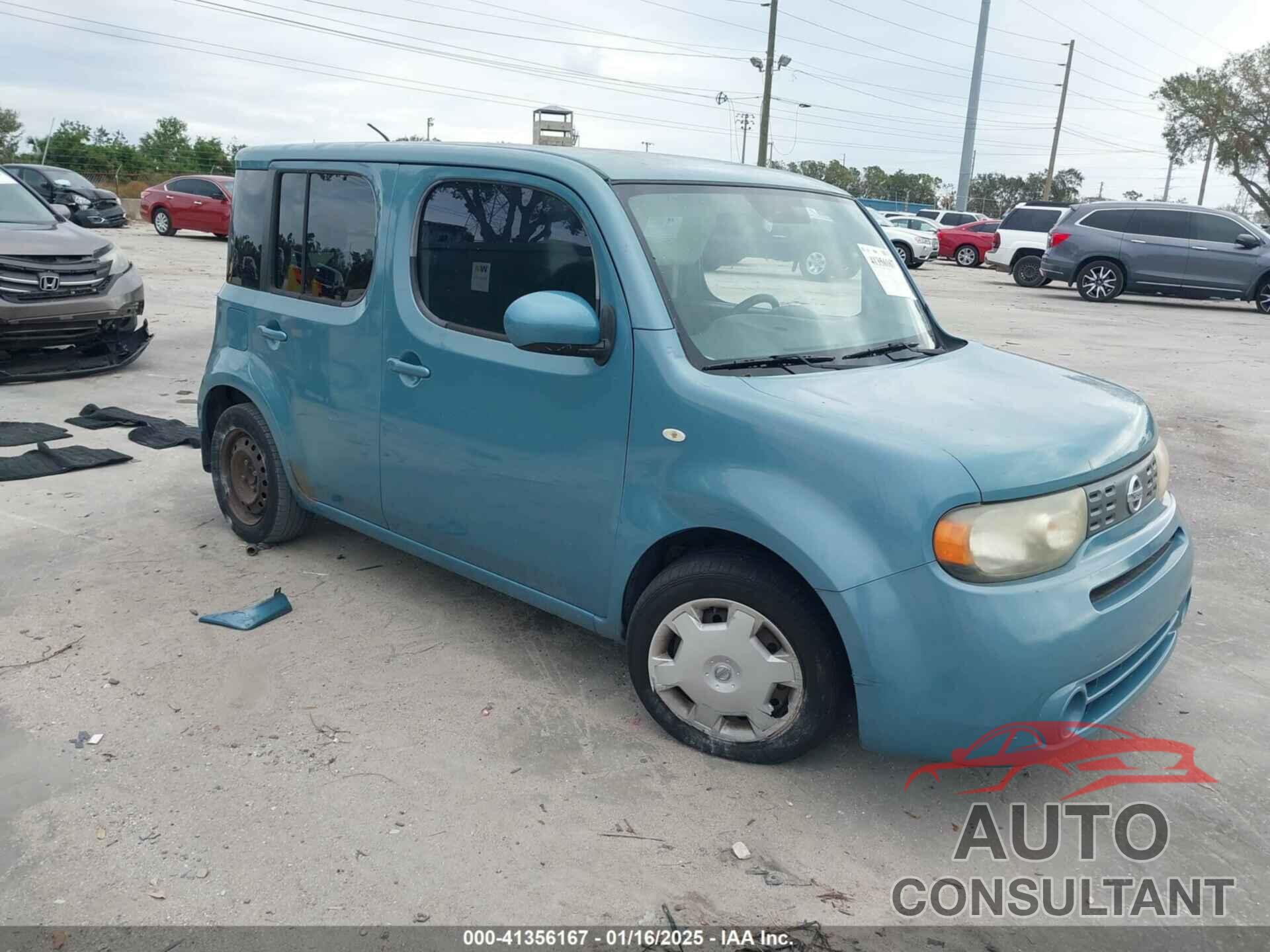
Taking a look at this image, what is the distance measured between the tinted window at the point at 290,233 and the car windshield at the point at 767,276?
1.77 metres

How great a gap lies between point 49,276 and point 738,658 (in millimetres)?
7593

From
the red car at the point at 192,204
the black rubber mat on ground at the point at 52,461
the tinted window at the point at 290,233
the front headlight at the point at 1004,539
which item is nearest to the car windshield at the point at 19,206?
the black rubber mat on ground at the point at 52,461

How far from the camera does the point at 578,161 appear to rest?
135 inches

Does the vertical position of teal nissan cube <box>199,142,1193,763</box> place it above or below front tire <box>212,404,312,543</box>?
above

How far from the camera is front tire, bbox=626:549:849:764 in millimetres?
2881

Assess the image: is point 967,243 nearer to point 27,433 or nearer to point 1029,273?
point 1029,273

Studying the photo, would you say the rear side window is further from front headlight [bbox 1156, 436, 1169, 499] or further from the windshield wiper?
front headlight [bbox 1156, 436, 1169, 499]

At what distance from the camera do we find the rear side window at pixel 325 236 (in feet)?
13.3

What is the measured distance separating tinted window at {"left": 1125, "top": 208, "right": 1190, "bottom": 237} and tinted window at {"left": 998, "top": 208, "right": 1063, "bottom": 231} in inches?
156

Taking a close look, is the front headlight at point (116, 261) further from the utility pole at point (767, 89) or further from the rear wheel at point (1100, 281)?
the utility pole at point (767, 89)

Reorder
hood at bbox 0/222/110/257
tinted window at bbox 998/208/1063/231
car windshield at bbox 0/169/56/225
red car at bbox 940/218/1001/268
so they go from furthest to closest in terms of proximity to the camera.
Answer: red car at bbox 940/218/1001/268 < tinted window at bbox 998/208/1063/231 < car windshield at bbox 0/169/56/225 < hood at bbox 0/222/110/257

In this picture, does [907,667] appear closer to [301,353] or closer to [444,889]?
[444,889]

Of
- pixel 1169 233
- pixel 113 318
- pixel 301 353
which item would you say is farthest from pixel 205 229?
pixel 301 353

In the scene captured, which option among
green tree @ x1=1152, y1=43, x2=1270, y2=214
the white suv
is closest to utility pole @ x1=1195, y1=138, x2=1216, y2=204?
green tree @ x1=1152, y1=43, x2=1270, y2=214
